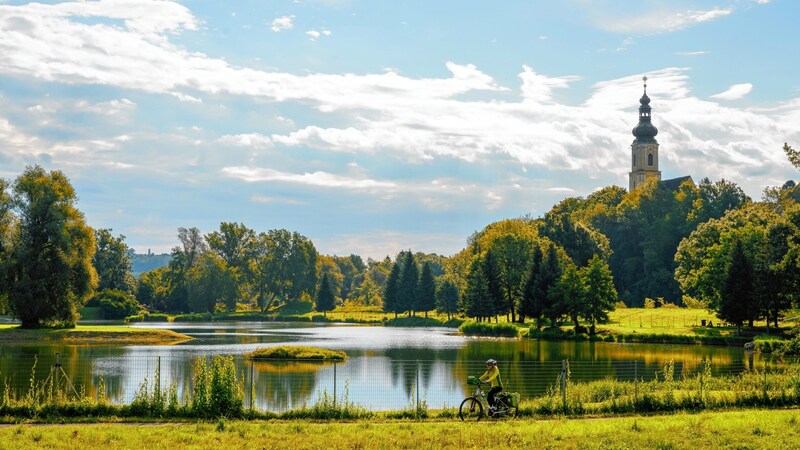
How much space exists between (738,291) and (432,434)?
5127 cm

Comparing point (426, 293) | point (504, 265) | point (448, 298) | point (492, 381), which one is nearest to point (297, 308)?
point (426, 293)

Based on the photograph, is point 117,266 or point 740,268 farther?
point 117,266

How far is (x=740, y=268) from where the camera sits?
62.8 metres

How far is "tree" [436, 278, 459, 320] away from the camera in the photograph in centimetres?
11338

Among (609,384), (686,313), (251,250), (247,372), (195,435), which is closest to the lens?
(195,435)

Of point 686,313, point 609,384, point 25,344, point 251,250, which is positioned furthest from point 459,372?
point 251,250

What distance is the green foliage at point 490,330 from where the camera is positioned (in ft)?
251

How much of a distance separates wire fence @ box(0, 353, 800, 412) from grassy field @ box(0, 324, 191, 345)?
44.4ft

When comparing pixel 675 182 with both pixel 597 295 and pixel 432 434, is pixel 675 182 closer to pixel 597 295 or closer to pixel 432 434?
pixel 597 295

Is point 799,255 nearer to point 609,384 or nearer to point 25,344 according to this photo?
point 609,384

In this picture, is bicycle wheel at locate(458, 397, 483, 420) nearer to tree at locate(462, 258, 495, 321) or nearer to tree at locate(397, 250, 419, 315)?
tree at locate(462, 258, 495, 321)

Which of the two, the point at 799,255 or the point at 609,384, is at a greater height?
the point at 799,255

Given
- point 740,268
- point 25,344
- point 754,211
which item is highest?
point 754,211

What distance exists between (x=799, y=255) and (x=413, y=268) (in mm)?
86016
